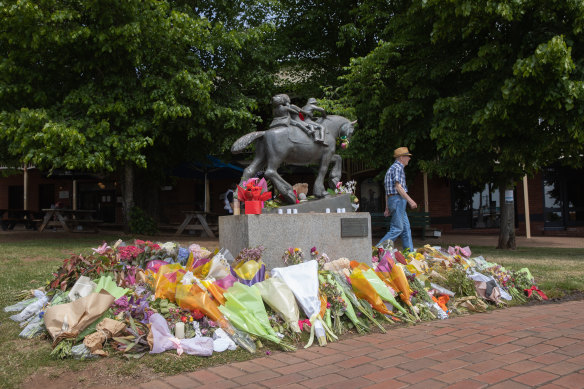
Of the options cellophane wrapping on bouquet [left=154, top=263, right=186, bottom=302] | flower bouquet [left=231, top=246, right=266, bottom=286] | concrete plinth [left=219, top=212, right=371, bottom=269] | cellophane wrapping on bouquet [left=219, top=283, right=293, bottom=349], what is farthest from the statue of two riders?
cellophane wrapping on bouquet [left=219, top=283, right=293, bottom=349]

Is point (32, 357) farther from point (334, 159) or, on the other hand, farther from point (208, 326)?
point (334, 159)

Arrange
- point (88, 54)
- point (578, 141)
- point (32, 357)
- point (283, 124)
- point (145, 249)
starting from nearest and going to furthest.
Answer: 1. point (32, 357)
2. point (145, 249)
3. point (283, 124)
4. point (578, 141)
5. point (88, 54)

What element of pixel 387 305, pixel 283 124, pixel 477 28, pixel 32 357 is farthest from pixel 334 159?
pixel 477 28

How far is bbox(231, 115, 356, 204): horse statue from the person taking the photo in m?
6.04

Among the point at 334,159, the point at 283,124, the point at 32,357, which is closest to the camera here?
the point at 32,357

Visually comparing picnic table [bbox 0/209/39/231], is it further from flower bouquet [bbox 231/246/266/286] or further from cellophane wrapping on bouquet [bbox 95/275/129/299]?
flower bouquet [bbox 231/246/266/286]

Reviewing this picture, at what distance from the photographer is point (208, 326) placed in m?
3.69

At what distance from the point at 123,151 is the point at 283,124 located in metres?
6.53

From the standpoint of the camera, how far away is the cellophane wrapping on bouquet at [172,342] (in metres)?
3.31

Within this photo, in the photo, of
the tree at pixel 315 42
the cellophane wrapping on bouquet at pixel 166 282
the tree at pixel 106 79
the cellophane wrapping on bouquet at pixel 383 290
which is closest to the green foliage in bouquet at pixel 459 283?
the cellophane wrapping on bouquet at pixel 383 290

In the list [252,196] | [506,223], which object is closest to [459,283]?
[252,196]

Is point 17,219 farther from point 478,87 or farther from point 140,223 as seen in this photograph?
point 478,87

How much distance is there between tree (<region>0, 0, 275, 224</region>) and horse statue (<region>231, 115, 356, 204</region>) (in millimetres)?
5981

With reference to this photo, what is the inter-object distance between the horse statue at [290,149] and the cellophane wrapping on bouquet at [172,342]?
2.87 metres
